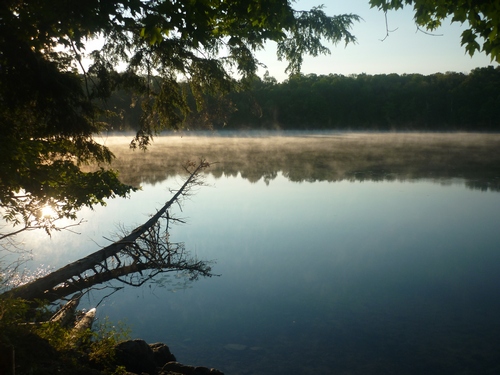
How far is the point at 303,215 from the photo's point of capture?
14.5 meters

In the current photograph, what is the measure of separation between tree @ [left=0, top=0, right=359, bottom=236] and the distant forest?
167ft

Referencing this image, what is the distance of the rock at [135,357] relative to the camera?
4996mm

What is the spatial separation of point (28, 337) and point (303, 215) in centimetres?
1094

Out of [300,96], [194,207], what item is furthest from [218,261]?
[300,96]

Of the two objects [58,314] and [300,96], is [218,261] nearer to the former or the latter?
[58,314]

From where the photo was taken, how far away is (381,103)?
69.8 meters

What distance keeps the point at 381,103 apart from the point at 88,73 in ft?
218

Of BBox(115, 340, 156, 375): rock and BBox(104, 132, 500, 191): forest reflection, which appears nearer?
BBox(115, 340, 156, 375): rock

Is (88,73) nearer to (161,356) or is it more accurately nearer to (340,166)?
(161,356)

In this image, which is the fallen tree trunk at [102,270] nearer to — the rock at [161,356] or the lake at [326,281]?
the lake at [326,281]

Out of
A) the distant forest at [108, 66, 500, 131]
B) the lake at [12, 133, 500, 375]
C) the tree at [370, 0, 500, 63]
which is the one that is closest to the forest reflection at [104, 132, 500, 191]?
the lake at [12, 133, 500, 375]

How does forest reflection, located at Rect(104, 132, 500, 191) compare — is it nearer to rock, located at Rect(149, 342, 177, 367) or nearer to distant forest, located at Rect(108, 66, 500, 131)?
rock, located at Rect(149, 342, 177, 367)

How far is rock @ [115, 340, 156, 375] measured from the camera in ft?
16.4

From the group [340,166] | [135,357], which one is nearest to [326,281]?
[135,357]
